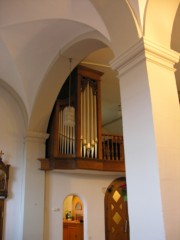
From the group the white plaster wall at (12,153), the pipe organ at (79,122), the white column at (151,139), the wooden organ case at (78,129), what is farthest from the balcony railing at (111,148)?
the white column at (151,139)

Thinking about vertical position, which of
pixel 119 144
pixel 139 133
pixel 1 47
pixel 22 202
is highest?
pixel 1 47

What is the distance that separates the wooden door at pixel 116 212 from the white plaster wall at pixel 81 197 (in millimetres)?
242

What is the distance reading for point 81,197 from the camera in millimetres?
6477

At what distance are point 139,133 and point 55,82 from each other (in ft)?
11.5

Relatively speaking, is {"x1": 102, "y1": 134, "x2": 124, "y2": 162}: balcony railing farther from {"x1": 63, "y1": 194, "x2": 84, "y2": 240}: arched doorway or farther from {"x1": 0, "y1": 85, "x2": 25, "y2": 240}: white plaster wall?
{"x1": 0, "y1": 85, "x2": 25, "y2": 240}: white plaster wall

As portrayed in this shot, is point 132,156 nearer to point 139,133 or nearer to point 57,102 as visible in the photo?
point 139,133

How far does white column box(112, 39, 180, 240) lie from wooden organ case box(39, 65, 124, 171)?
2.98 meters

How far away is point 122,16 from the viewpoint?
2.63 metres

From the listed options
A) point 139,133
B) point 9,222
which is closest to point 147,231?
point 139,133

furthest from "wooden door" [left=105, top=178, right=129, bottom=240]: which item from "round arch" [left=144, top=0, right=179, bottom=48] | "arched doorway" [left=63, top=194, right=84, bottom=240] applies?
"round arch" [left=144, top=0, right=179, bottom=48]

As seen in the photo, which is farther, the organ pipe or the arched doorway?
the arched doorway

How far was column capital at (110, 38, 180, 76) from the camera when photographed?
2.40 meters

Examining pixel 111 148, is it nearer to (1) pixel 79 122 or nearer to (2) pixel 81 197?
→ (1) pixel 79 122

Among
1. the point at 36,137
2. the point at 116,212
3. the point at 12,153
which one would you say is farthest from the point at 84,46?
Answer: the point at 116,212
